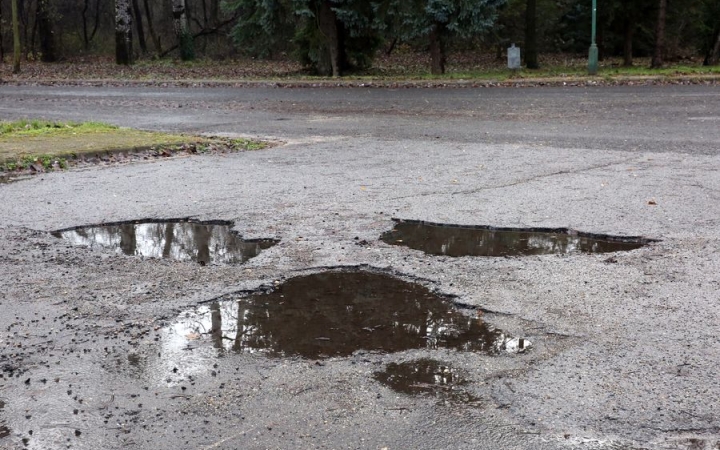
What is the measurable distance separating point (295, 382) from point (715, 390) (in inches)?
76.6

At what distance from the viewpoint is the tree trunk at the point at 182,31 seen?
40.5 meters

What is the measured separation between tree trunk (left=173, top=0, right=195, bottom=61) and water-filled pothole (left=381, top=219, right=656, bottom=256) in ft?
119

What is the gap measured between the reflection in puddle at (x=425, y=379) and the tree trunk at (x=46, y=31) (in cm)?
4443

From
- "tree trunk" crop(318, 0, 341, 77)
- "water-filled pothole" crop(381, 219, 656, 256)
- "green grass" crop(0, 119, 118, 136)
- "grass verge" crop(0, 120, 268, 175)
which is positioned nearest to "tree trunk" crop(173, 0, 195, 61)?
"tree trunk" crop(318, 0, 341, 77)

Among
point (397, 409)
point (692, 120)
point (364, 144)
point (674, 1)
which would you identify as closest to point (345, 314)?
point (397, 409)

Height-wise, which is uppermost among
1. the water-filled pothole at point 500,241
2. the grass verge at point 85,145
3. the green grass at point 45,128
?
the green grass at point 45,128

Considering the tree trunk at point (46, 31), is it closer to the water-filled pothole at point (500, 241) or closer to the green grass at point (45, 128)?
the green grass at point (45, 128)

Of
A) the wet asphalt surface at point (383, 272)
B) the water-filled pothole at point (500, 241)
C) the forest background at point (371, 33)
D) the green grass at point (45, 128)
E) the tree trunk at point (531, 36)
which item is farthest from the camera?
the tree trunk at point (531, 36)

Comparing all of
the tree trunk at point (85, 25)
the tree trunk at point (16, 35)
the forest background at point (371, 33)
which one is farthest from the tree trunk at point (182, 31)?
the tree trunk at point (85, 25)

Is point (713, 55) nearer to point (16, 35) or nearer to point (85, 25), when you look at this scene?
point (16, 35)

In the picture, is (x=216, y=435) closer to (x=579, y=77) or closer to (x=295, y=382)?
(x=295, y=382)

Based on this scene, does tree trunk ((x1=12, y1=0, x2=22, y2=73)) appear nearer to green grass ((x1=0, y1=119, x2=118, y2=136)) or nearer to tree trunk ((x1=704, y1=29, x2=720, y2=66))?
green grass ((x1=0, y1=119, x2=118, y2=136))

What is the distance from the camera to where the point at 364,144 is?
40.1 feet

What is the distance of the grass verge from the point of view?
35.0 feet
